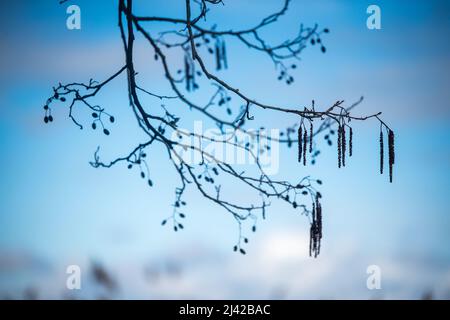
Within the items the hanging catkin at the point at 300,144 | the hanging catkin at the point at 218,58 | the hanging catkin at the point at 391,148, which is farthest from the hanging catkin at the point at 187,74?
the hanging catkin at the point at 391,148

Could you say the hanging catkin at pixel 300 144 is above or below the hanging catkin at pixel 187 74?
below

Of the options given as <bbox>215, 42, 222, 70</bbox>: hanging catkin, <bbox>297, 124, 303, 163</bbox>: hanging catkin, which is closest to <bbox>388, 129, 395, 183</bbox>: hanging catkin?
<bbox>297, 124, 303, 163</bbox>: hanging catkin

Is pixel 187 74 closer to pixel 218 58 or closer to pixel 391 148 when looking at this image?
pixel 218 58

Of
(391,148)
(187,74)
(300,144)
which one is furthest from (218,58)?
(391,148)

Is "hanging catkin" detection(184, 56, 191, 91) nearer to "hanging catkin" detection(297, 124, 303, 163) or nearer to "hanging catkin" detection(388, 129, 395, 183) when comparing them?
"hanging catkin" detection(297, 124, 303, 163)

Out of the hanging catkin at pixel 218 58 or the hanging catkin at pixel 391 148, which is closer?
the hanging catkin at pixel 218 58

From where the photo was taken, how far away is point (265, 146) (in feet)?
7.64

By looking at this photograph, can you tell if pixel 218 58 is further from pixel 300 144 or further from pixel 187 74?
pixel 300 144

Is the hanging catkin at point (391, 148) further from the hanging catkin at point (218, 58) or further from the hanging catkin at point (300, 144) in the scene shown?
the hanging catkin at point (218, 58)

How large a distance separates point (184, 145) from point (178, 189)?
0.89 ft

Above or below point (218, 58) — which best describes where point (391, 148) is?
below
